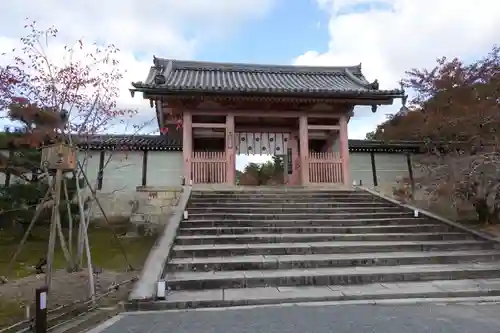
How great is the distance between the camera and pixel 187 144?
1333 cm

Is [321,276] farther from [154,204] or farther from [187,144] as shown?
[187,144]

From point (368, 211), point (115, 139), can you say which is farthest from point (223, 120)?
point (368, 211)

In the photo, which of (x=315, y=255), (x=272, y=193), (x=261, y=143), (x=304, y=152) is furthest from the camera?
(x=261, y=143)

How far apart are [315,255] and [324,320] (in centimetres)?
307

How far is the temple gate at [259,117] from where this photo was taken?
13.1 meters

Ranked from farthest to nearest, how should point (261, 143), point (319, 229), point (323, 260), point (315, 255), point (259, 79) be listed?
point (259, 79) < point (261, 143) < point (319, 229) < point (315, 255) < point (323, 260)

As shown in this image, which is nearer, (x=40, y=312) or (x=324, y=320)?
(x=40, y=312)

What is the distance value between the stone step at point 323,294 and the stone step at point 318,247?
61.5 inches

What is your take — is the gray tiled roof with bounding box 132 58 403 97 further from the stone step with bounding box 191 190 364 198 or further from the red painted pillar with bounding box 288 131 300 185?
the stone step with bounding box 191 190 364 198

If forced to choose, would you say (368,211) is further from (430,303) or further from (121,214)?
(121,214)

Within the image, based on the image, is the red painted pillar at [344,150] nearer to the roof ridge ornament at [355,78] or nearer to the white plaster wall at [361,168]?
the white plaster wall at [361,168]

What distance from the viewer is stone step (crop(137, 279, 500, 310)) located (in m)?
5.38

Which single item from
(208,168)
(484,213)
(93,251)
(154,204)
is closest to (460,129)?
(484,213)

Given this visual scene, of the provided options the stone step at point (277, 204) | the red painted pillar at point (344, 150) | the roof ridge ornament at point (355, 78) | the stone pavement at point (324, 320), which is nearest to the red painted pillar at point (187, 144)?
the stone step at point (277, 204)
